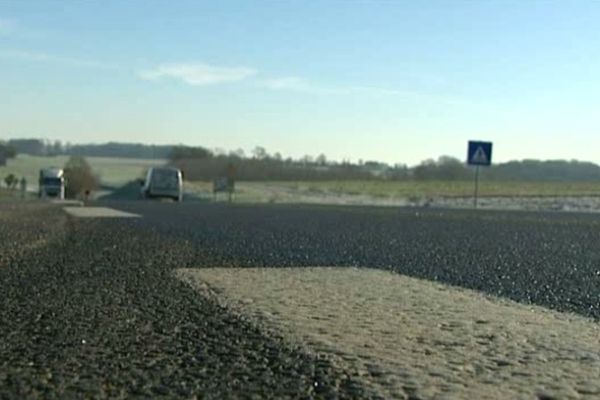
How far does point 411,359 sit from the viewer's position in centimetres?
835

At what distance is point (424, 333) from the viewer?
32.0 feet

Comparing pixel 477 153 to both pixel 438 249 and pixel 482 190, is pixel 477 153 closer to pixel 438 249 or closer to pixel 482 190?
pixel 438 249

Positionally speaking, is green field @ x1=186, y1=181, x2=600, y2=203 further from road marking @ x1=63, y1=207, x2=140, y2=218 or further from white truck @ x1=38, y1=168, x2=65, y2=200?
road marking @ x1=63, y1=207, x2=140, y2=218

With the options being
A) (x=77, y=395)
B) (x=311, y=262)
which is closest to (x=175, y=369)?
(x=77, y=395)

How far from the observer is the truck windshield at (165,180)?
69438mm

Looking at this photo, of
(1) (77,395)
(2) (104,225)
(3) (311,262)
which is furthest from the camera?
(2) (104,225)

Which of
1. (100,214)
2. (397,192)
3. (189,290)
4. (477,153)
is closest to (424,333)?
(189,290)

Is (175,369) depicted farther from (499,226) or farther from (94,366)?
(499,226)

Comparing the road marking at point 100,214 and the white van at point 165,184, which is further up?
the white van at point 165,184

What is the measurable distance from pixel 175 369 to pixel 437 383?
210 centimetres

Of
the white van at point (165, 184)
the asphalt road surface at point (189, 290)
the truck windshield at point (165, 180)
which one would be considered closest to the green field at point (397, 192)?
the white van at point (165, 184)

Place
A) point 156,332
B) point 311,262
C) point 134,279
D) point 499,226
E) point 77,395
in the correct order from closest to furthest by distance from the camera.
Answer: point 77,395
point 156,332
point 134,279
point 311,262
point 499,226

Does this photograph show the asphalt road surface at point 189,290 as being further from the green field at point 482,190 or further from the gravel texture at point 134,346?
the green field at point 482,190

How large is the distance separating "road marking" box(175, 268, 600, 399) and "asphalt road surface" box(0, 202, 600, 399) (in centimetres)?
36
